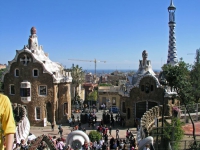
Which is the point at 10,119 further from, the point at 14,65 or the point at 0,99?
the point at 14,65

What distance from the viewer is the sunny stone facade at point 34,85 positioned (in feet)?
103

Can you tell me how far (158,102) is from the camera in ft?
97.4

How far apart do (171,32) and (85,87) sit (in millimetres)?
36878

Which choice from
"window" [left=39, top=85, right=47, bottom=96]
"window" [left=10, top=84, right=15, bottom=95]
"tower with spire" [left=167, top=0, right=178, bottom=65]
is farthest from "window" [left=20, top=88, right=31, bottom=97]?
"tower with spire" [left=167, top=0, right=178, bottom=65]

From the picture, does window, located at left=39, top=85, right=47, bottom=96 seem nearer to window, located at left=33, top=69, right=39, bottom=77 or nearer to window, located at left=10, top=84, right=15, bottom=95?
window, located at left=33, top=69, right=39, bottom=77

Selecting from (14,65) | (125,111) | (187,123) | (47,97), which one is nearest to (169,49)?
(125,111)

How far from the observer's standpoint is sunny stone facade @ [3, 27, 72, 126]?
31.4 meters

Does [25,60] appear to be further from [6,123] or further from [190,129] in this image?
[6,123]

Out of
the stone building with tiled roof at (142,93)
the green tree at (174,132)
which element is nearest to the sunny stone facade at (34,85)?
the stone building with tiled roof at (142,93)

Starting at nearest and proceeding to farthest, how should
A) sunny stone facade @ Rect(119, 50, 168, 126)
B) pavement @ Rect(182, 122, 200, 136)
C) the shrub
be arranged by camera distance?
pavement @ Rect(182, 122, 200, 136)
the shrub
sunny stone facade @ Rect(119, 50, 168, 126)

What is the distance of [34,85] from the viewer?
31.7 meters

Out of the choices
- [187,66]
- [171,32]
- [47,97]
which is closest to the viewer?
[187,66]

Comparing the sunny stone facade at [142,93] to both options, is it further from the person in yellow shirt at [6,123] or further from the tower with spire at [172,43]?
the person in yellow shirt at [6,123]

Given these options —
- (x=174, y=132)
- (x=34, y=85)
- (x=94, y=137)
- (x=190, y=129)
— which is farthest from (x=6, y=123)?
(x=34, y=85)
